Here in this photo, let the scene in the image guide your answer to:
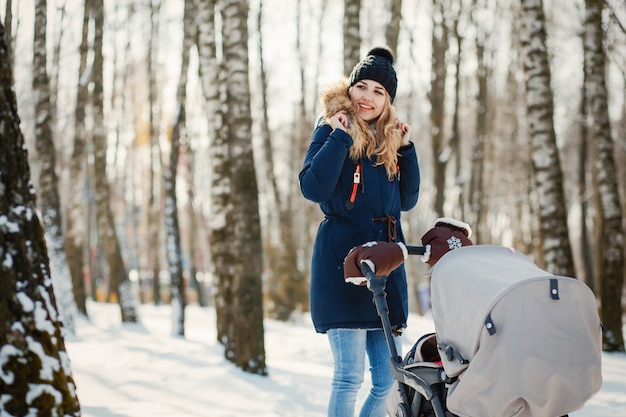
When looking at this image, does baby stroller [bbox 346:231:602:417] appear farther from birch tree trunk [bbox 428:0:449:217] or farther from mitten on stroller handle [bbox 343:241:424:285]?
birch tree trunk [bbox 428:0:449:217]

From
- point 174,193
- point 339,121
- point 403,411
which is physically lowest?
point 403,411

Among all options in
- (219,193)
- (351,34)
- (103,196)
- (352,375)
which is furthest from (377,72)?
(103,196)

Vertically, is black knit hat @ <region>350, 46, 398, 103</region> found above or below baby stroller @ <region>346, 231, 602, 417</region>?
above

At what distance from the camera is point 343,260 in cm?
381

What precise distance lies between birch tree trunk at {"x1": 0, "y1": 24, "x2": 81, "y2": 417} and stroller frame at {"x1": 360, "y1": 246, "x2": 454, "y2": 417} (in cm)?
137

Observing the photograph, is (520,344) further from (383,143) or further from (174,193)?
(174,193)

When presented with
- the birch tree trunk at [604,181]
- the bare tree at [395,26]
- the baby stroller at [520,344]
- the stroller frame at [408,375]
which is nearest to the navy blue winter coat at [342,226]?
the stroller frame at [408,375]

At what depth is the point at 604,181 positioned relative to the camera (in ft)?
37.8

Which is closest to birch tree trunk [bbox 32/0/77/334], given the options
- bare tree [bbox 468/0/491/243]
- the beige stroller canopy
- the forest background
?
the forest background

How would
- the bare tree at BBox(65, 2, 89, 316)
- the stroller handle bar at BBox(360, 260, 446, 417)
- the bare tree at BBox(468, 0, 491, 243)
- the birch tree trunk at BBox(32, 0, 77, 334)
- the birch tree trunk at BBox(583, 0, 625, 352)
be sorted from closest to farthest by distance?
the stroller handle bar at BBox(360, 260, 446, 417)
the birch tree trunk at BBox(583, 0, 625, 352)
the birch tree trunk at BBox(32, 0, 77, 334)
the bare tree at BBox(65, 2, 89, 316)
the bare tree at BBox(468, 0, 491, 243)

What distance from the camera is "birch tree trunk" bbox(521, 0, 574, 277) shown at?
10289 millimetres

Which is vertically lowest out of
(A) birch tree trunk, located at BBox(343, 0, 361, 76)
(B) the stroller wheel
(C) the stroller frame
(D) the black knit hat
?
(B) the stroller wheel

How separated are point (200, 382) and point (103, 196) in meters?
10.6

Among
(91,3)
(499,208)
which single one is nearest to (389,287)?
(91,3)
